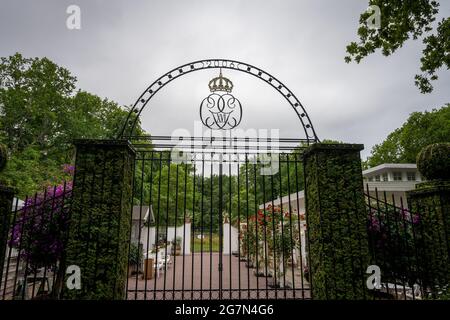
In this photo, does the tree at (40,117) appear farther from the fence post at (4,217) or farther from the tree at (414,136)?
the tree at (414,136)

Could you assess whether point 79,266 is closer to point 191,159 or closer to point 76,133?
point 191,159

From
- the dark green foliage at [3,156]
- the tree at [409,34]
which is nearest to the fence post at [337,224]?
the tree at [409,34]

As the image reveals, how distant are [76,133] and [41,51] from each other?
6.02m

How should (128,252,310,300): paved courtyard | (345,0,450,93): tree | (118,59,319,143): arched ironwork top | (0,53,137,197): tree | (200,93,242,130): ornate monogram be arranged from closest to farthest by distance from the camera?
(128,252,310,300): paved courtyard → (118,59,319,143): arched ironwork top → (200,93,242,130): ornate monogram → (345,0,450,93): tree → (0,53,137,197): tree

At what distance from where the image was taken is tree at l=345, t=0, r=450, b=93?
6.23 m

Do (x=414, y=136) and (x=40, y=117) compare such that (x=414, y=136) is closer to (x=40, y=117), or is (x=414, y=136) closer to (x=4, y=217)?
(x=4, y=217)

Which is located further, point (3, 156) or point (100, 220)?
point (3, 156)

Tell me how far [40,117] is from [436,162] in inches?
923

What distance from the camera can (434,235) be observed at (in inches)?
173

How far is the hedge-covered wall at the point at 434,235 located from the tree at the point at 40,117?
17700 mm

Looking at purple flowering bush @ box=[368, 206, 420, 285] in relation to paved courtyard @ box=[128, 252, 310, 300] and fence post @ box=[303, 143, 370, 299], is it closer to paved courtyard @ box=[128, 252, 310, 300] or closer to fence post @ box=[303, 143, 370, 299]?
fence post @ box=[303, 143, 370, 299]

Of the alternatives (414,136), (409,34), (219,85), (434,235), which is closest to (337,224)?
(434,235)

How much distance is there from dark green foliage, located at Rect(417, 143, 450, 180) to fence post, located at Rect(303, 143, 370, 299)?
1.37 metres

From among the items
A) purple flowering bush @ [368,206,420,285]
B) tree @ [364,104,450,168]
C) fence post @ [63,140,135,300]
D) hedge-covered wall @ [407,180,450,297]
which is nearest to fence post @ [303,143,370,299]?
purple flowering bush @ [368,206,420,285]
